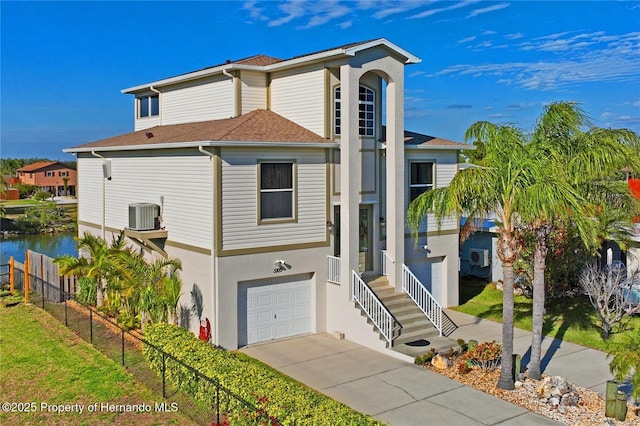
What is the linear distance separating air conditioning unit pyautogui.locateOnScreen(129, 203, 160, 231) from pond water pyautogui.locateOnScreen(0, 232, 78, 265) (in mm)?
21369

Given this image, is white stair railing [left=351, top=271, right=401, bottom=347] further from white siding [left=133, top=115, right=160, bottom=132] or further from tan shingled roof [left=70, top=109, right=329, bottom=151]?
white siding [left=133, top=115, right=160, bottom=132]

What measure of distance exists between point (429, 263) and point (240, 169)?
23.6 ft

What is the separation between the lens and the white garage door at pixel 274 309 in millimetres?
15039

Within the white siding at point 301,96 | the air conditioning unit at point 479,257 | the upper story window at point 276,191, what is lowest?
the air conditioning unit at point 479,257

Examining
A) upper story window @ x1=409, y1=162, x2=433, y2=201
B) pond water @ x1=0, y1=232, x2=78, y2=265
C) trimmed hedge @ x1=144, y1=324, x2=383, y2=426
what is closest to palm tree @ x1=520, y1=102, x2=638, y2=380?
trimmed hedge @ x1=144, y1=324, x2=383, y2=426

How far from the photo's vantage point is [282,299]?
51.3ft

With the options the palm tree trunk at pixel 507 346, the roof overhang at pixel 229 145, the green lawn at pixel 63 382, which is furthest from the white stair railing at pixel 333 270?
the green lawn at pixel 63 382

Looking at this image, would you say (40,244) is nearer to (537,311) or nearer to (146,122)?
(146,122)

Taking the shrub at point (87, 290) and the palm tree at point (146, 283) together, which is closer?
the palm tree at point (146, 283)

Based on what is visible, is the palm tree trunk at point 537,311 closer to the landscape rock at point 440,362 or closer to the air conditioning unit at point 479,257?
the landscape rock at point 440,362

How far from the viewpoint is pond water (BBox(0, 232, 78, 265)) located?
37375mm

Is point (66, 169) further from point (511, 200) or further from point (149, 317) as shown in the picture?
point (511, 200)

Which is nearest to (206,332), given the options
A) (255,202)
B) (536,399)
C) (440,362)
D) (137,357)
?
(137,357)

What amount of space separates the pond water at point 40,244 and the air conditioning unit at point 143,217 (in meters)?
21.4
